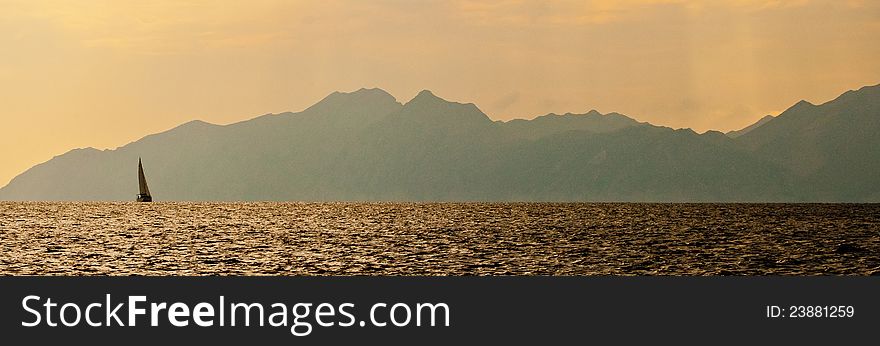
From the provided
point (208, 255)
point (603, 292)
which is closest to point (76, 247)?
point (208, 255)

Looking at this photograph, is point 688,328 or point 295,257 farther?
point 295,257

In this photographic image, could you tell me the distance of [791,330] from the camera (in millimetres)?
38094

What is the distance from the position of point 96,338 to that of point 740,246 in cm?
8329

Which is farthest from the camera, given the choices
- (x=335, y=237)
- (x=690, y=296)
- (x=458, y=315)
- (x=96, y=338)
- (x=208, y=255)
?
(x=335, y=237)

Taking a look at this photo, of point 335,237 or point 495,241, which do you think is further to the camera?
point 335,237

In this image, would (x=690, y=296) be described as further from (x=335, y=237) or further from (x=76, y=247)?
(x=335, y=237)

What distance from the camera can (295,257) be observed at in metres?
91.4

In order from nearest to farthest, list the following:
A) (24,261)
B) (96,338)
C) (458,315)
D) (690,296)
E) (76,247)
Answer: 1. (96,338)
2. (458,315)
3. (690,296)
4. (24,261)
5. (76,247)

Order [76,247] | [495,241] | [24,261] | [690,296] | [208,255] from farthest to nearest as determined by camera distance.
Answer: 1. [495,241]
2. [76,247]
3. [208,255]
4. [24,261]
5. [690,296]

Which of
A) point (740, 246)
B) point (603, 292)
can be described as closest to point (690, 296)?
point (603, 292)

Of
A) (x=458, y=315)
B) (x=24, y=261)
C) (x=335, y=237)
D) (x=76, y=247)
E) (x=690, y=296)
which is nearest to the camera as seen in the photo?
(x=458, y=315)

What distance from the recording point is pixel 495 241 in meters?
118

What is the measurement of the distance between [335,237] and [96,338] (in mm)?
92993

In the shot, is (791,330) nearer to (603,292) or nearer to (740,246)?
(603,292)
